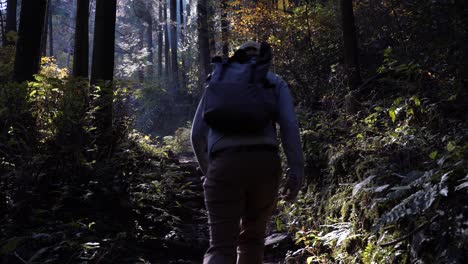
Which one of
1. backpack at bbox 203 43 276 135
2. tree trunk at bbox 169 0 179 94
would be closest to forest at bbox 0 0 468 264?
backpack at bbox 203 43 276 135

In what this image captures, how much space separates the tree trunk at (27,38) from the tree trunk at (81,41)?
3.50 meters

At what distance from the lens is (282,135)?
3.82 m

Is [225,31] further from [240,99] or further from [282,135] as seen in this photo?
[240,99]

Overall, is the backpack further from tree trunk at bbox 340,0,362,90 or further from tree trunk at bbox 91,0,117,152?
tree trunk at bbox 91,0,117,152

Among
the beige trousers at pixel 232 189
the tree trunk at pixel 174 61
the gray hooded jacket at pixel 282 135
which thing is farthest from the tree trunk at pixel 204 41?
the beige trousers at pixel 232 189

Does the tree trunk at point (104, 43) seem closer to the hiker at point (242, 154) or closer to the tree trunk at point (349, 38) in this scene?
the tree trunk at point (349, 38)

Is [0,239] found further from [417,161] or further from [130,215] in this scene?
[417,161]

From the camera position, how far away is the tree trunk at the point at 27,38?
28.4ft

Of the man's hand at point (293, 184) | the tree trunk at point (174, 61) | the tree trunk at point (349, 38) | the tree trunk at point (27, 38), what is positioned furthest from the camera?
the tree trunk at point (174, 61)

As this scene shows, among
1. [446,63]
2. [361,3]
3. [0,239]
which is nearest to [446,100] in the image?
[446,63]

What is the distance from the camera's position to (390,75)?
29.4 feet

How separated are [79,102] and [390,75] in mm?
5298

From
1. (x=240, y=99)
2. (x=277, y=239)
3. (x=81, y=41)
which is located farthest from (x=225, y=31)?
(x=240, y=99)

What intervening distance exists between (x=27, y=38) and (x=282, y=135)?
21.1 feet
